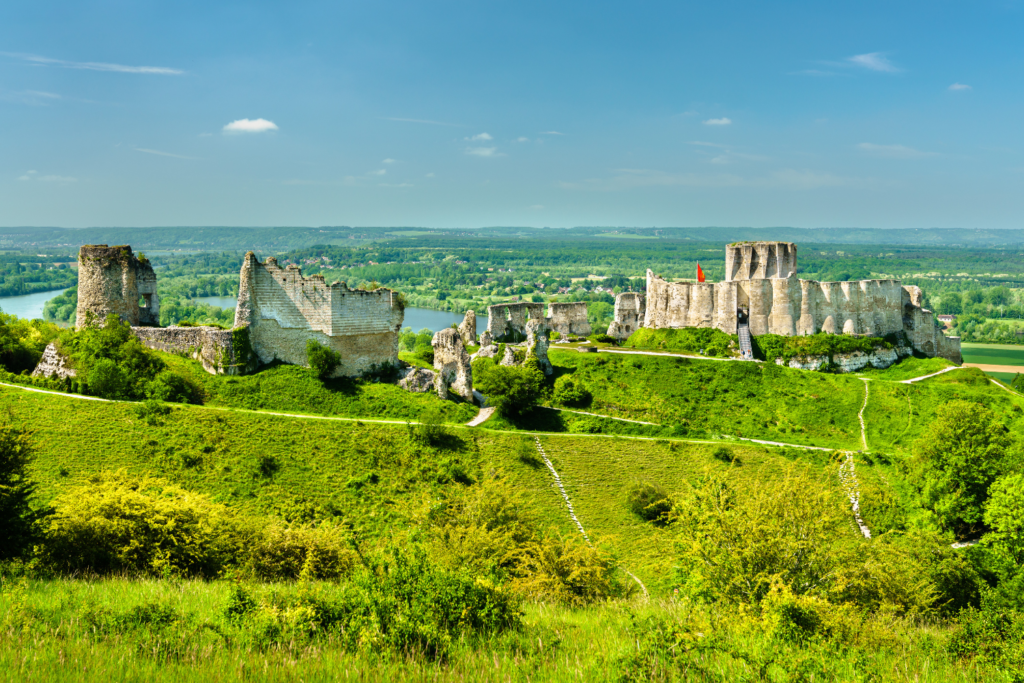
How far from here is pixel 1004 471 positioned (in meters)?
29.2

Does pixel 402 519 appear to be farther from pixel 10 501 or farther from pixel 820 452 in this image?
pixel 820 452

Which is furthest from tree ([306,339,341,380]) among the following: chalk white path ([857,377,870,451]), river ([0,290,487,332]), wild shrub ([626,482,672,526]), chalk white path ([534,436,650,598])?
river ([0,290,487,332])

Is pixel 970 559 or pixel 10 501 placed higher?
pixel 10 501

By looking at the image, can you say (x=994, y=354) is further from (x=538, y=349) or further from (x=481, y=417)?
(x=481, y=417)

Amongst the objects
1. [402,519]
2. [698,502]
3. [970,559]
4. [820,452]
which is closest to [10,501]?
[402,519]

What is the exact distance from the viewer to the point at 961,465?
2969 cm

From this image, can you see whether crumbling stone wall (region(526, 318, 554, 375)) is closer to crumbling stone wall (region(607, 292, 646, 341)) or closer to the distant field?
crumbling stone wall (region(607, 292, 646, 341))

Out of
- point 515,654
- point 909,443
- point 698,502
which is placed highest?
point 515,654

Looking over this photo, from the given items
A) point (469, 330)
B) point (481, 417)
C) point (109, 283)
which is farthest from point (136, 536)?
point (469, 330)

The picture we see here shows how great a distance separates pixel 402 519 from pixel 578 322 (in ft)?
135

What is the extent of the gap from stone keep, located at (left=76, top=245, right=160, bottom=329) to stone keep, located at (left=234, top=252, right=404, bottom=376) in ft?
16.3

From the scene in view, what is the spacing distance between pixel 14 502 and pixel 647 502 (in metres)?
21.1

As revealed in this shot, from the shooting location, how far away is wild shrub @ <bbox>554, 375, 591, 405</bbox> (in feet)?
135

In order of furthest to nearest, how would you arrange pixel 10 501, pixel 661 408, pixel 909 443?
pixel 661 408, pixel 909 443, pixel 10 501
